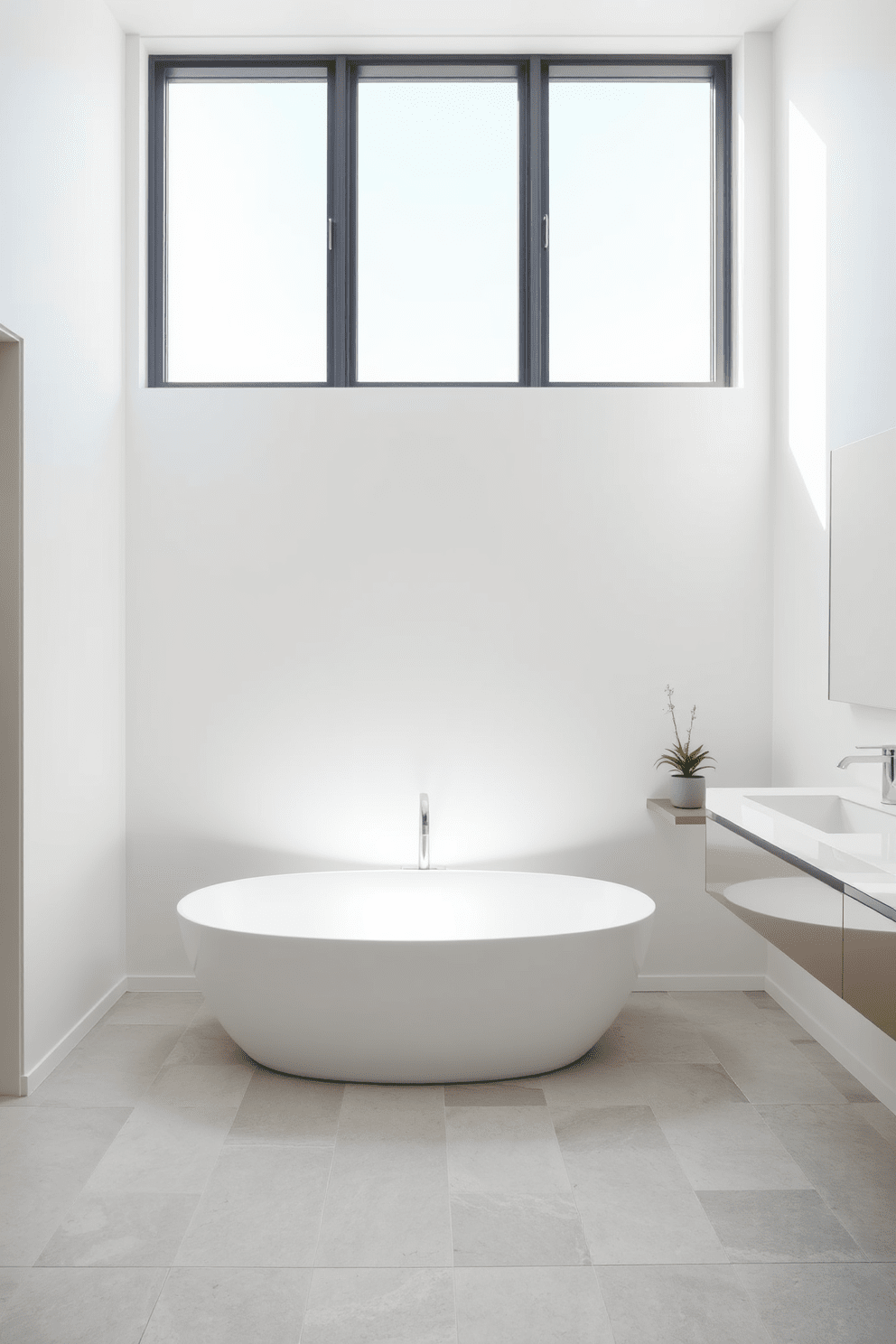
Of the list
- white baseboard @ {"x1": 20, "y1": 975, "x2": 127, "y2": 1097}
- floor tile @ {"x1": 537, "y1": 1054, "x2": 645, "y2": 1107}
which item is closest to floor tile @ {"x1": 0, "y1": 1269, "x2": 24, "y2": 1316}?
white baseboard @ {"x1": 20, "y1": 975, "x2": 127, "y2": 1097}

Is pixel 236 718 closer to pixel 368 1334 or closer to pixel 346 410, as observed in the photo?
pixel 346 410

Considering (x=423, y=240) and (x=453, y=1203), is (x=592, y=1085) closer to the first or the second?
(x=453, y=1203)

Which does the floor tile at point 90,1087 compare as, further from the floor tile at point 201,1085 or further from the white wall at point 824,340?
the white wall at point 824,340

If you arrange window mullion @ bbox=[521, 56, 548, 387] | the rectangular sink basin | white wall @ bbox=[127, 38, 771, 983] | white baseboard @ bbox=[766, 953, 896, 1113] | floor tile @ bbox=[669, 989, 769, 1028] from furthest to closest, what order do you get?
window mullion @ bbox=[521, 56, 548, 387], white wall @ bbox=[127, 38, 771, 983], floor tile @ bbox=[669, 989, 769, 1028], white baseboard @ bbox=[766, 953, 896, 1113], the rectangular sink basin

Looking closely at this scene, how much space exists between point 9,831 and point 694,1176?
1.92m

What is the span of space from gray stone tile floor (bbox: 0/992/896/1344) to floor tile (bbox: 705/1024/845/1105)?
11mm

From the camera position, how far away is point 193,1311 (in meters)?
1.77

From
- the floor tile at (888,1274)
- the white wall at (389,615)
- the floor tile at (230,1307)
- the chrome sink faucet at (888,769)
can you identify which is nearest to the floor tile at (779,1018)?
the white wall at (389,615)

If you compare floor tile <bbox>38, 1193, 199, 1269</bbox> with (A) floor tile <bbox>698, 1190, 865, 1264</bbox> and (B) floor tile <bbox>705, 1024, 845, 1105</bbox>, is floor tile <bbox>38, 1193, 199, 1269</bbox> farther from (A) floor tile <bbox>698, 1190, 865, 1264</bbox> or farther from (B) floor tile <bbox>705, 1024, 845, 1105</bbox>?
(B) floor tile <bbox>705, 1024, 845, 1105</bbox>

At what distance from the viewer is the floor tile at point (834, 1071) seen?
8.80 ft

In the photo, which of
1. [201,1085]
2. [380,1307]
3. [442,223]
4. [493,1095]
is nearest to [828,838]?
[493,1095]

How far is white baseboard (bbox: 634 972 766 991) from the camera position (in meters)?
3.54

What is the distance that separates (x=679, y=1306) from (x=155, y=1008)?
2.10m

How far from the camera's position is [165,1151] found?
236cm
